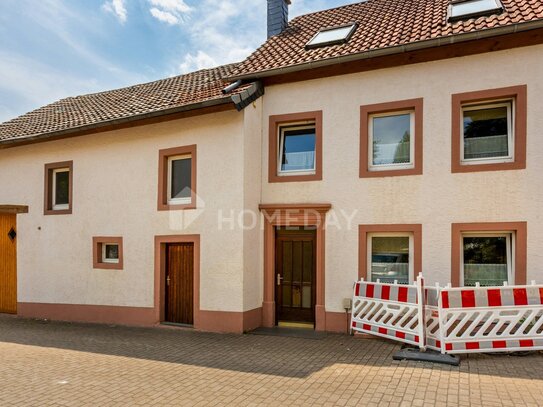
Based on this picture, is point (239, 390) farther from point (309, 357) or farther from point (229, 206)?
point (229, 206)

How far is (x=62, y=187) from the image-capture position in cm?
1125

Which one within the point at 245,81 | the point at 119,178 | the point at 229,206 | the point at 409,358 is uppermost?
the point at 245,81

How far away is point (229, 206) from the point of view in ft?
28.1

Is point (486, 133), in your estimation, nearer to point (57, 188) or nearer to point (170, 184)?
point (170, 184)

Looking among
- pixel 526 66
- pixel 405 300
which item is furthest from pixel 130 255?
pixel 526 66

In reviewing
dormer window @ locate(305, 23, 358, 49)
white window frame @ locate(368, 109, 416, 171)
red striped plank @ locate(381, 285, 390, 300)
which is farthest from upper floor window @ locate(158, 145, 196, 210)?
red striped plank @ locate(381, 285, 390, 300)

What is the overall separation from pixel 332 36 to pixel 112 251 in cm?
773

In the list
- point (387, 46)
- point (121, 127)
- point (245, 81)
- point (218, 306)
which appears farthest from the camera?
point (121, 127)

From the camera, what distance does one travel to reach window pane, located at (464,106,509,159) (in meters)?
7.56

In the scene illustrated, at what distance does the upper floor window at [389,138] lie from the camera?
8023 mm

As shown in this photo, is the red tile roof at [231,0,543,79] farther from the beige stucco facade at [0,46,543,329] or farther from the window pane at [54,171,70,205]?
the window pane at [54,171,70,205]

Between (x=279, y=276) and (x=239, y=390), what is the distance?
406 cm

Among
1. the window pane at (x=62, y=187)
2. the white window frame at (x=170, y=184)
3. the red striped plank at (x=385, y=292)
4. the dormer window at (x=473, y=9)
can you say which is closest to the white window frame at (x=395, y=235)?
the red striped plank at (x=385, y=292)

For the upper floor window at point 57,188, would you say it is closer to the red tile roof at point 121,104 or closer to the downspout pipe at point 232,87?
the red tile roof at point 121,104
